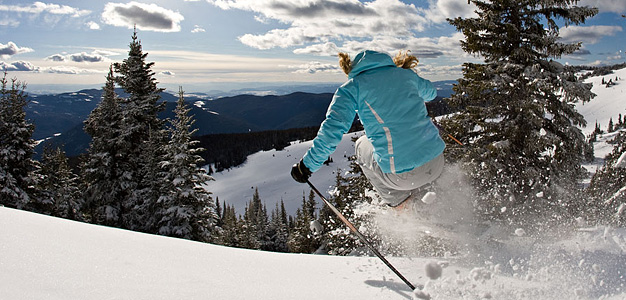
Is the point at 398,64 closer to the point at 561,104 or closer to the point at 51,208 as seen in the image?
the point at 561,104

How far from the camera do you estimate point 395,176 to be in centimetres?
367

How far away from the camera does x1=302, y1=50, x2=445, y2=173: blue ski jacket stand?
3.30m

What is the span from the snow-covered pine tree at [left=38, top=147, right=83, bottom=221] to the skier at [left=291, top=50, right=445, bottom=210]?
20358mm

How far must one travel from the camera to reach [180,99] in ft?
54.7

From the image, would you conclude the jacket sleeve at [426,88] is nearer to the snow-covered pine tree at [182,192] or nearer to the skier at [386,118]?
the skier at [386,118]

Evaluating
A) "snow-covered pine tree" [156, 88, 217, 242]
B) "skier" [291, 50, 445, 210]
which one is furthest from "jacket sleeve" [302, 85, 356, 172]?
"snow-covered pine tree" [156, 88, 217, 242]

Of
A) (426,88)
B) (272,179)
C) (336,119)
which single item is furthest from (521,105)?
(272,179)

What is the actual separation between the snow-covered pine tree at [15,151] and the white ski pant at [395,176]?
737 inches

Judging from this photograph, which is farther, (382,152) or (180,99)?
(180,99)

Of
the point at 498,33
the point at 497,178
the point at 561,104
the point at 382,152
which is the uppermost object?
the point at 498,33

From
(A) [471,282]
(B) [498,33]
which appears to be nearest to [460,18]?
(B) [498,33]

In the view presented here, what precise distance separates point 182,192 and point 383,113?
14.0 metres

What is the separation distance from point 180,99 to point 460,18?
511 inches

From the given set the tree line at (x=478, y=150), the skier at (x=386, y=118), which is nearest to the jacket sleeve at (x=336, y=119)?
the skier at (x=386, y=118)
